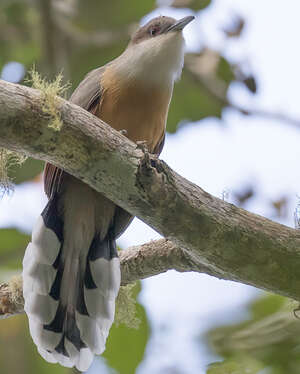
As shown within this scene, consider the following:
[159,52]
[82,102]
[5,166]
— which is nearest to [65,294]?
[5,166]

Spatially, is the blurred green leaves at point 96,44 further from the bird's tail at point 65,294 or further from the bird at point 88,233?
the bird's tail at point 65,294

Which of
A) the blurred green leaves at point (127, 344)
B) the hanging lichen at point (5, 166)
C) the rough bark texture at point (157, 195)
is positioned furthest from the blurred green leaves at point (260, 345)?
the hanging lichen at point (5, 166)

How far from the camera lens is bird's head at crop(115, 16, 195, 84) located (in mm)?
3814

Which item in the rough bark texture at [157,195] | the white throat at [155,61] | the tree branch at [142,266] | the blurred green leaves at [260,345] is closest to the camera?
the blurred green leaves at [260,345]

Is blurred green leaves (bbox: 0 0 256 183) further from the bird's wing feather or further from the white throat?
the bird's wing feather

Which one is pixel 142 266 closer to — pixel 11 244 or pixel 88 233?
pixel 88 233

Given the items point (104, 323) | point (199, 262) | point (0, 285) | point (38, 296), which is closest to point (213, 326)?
point (199, 262)

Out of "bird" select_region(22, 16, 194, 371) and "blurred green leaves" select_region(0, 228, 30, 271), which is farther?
"blurred green leaves" select_region(0, 228, 30, 271)

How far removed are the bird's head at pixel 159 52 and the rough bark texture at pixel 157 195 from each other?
1.08m

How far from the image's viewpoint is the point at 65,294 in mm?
3568

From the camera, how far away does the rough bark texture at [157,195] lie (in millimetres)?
2611

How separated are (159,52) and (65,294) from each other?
138 cm

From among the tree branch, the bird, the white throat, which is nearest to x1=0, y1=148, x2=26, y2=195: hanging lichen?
the bird

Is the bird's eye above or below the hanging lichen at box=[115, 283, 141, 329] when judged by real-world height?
above
